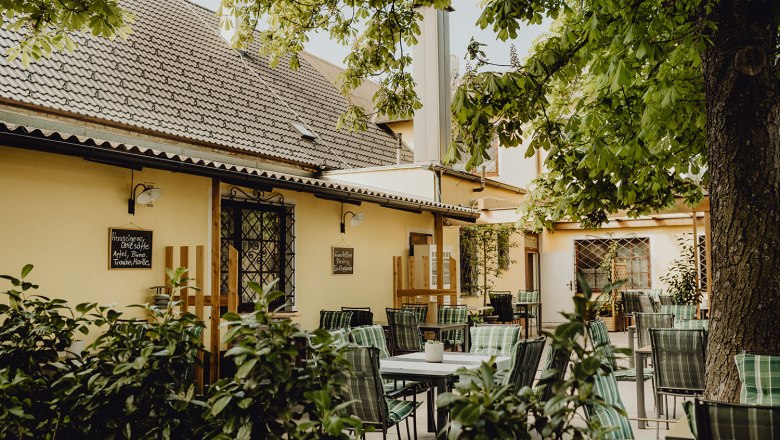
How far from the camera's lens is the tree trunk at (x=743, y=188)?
4.19 metres

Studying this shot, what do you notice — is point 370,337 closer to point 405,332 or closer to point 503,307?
point 405,332

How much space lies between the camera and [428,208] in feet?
37.9

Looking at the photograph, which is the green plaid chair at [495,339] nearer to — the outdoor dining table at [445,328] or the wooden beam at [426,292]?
the outdoor dining table at [445,328]

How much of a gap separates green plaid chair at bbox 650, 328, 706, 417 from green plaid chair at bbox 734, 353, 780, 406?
7.38 feet

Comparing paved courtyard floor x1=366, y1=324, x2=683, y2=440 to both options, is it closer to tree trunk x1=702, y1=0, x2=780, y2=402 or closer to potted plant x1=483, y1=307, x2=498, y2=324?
tree trunk x1=702, y1=0, x2=780, y2=402

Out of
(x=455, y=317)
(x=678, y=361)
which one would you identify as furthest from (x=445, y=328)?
(x=678, y=361)

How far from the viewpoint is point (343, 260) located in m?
10.5

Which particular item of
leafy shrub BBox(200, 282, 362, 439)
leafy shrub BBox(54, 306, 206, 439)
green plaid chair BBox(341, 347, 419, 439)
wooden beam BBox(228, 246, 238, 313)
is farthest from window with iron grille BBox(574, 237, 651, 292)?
leafy shrub BBox(200, 282, 362, 439)

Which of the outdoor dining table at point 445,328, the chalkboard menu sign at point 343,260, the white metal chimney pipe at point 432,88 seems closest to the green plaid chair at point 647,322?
→ the outdoor dining table at point 445,328

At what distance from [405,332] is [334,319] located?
986mm

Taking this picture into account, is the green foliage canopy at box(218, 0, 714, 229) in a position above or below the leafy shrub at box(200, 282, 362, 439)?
above

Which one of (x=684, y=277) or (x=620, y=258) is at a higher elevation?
(x=620, y=258)

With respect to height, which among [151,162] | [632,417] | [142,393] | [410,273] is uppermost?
[151,162]

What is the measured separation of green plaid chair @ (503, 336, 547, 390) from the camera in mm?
5309
